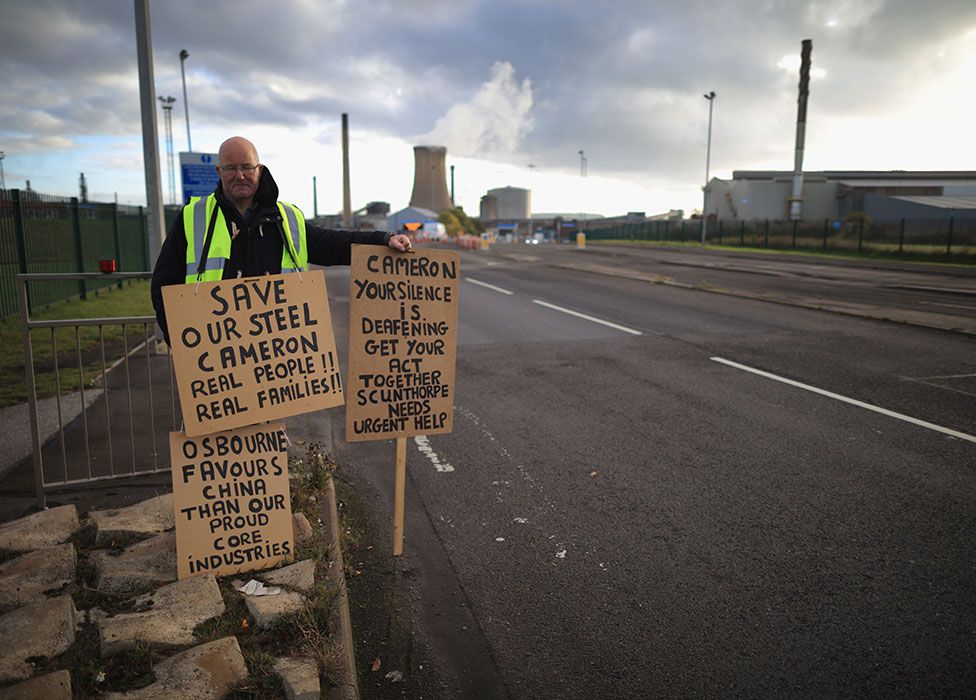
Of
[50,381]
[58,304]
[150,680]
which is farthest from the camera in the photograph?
[58,304]

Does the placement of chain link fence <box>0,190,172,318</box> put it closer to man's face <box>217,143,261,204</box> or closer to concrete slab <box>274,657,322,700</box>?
man's face <box>217,143,261,204</box>

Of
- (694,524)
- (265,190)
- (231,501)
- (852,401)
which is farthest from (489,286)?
(231,501)

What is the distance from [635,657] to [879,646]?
1118mm

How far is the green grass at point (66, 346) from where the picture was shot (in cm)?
796

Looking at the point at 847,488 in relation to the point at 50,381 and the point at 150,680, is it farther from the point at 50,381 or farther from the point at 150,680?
the point at 50,381

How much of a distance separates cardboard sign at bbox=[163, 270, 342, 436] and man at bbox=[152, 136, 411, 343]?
0.16 metres

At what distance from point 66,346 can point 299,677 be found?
9715mm

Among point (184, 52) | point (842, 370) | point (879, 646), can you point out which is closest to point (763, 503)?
point (879, 646)

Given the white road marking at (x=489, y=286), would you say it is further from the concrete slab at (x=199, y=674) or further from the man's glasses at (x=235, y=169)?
the concrete slab at (x=199, y=674)

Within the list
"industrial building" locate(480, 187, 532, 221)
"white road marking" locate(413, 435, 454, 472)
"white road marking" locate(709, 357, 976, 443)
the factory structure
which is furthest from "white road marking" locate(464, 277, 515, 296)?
"industrial building" locate(480, 187, 532, 221)

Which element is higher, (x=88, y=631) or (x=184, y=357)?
(x=184, y=357)

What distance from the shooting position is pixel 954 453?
579 cm

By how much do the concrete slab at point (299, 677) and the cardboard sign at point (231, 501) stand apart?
96cm

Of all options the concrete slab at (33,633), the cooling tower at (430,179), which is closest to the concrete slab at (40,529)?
the concrete slab at (33,633)
